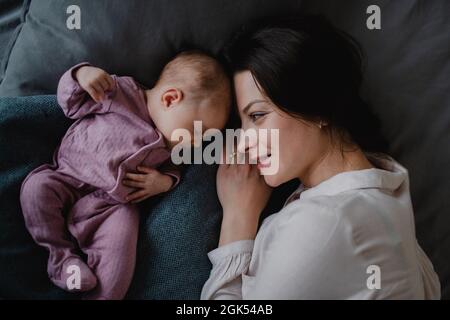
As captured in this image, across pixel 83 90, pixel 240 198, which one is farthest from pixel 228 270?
pixel 83 90

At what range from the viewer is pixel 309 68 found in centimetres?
90

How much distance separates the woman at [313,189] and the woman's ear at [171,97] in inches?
Answer: 4.7

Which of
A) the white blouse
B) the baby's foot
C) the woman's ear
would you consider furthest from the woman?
the baby's foot

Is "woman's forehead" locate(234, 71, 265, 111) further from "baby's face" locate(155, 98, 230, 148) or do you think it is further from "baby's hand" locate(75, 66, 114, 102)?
"baby's hand" locate(75, 66, 114, 102)

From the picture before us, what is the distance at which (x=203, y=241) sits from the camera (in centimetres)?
97

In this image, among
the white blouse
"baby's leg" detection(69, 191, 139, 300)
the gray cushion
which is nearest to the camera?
the white blouse

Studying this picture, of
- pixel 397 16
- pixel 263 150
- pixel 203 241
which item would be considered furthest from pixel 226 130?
pixel 397 16

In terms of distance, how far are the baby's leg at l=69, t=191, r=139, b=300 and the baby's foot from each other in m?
0.02

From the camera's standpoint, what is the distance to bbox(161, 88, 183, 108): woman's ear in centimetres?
95

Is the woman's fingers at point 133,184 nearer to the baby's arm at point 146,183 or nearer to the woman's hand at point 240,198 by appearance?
the baby's arm at point 146,183

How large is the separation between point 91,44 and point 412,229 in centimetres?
76

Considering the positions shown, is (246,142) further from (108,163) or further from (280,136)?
(108,163)

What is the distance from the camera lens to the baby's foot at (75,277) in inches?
35.1

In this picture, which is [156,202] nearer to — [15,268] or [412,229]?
[15,268]
